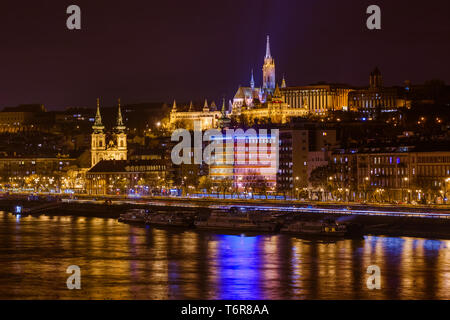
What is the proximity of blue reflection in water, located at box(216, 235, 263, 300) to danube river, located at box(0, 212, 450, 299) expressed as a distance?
35 millimetres

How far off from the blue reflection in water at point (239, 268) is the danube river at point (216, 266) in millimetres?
35

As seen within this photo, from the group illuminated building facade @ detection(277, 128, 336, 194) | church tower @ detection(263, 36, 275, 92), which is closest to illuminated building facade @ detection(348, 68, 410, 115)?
church tower @ detection(263, 36, 275, 92)

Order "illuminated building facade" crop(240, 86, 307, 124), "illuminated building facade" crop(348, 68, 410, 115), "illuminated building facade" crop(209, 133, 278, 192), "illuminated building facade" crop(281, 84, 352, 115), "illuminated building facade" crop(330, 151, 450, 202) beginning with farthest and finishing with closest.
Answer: "illuminated building facade" crop(281, 84, 352, 115)
"illuminated building facade" crop(240, 86, 307, 124)
"illuminated building facade" crop(348, 68, 410, 115)
"illuminated building facade" crop(209, 133, 278, 192)
"illuminated building facade" crop(330, 151, 450, 202)

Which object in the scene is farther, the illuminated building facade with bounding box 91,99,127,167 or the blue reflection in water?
the illuminated building facade with bounding box 91,99,127,167

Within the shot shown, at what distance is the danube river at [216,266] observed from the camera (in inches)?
1351

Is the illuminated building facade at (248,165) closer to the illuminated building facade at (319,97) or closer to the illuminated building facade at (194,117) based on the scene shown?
the illuminated building facade at (319,97)

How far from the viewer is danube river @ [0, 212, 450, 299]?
34312 millimetres

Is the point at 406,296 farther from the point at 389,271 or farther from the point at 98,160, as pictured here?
the point at 98,160
